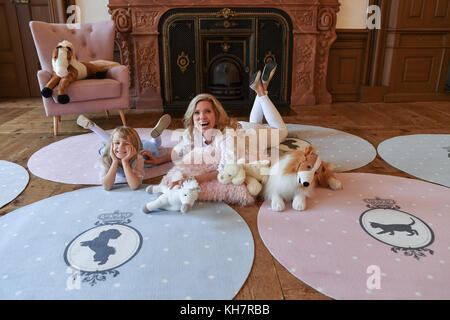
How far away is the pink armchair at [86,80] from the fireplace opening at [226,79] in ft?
3.26

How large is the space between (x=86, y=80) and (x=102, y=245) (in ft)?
6.07

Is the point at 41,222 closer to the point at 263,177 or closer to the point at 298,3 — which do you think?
the point at 263,177

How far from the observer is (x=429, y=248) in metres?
1.18

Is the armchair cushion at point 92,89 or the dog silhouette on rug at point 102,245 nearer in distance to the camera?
the dog silhouette on rug at point 102,245

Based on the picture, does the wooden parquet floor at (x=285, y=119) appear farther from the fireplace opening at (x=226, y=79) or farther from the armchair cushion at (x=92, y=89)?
the fireplace opening at (x=226, y=79)

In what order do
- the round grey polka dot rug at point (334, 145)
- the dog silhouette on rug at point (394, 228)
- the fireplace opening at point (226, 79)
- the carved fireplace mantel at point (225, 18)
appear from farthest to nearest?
the fireplace opening at point (226, 79), the carved fireplace mantel at point (225, 18), the round grey polka dot rug at point (334, 145), the dog silhouette on rug at point (394, 228)

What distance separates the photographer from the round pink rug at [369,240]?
3.34 feet

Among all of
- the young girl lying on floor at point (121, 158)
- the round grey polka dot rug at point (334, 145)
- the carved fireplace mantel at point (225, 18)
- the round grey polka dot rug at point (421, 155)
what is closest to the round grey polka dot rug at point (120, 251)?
the young girl lying on floor at point (121, 158)

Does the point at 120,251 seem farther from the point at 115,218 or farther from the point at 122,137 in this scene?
the point at 122,137

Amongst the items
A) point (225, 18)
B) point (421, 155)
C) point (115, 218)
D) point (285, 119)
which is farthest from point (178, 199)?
point (225, 18)

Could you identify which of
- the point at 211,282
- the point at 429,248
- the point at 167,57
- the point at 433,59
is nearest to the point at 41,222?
the point at 211,282

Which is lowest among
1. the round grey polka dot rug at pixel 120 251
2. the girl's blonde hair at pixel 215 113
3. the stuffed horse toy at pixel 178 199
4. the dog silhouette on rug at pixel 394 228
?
the round grey polka dot rug at pixel 120 251

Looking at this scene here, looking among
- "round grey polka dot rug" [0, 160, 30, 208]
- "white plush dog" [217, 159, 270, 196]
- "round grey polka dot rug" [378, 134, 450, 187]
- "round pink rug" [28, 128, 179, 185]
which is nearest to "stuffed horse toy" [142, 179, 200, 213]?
"white plush dog" [217, 159, 270, 196]

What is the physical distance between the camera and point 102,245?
47.5 inches
